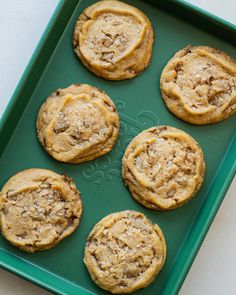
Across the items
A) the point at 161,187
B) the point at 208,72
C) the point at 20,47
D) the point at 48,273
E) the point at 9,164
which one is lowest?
the point at 48,273

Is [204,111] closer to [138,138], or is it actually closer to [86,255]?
[138,138]

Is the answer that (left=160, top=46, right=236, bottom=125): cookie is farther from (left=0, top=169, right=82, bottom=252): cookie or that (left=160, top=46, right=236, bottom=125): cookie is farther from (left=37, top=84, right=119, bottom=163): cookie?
(left=0, top=169, right=82, bottom=252): cookie

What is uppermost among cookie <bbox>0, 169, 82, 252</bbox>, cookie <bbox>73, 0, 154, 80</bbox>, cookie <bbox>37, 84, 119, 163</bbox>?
cookie <bbox>73, 0, 154, 80</bbox>

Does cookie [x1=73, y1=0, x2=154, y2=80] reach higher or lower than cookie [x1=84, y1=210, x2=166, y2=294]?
higher

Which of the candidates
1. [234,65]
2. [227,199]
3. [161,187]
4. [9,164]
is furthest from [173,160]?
[9,164]

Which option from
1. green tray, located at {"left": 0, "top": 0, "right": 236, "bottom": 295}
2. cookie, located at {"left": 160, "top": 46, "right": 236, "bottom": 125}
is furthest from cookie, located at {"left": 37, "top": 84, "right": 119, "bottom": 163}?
cookie, located at {"left": 160, "top": 46, "right": 236, "bottom": 125}

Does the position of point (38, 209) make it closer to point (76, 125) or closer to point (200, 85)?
point (76, 125)

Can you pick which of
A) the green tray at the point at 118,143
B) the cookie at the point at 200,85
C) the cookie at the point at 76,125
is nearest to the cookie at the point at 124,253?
the green tray at the point at 118,143

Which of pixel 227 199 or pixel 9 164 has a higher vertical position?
pixel 227 199
